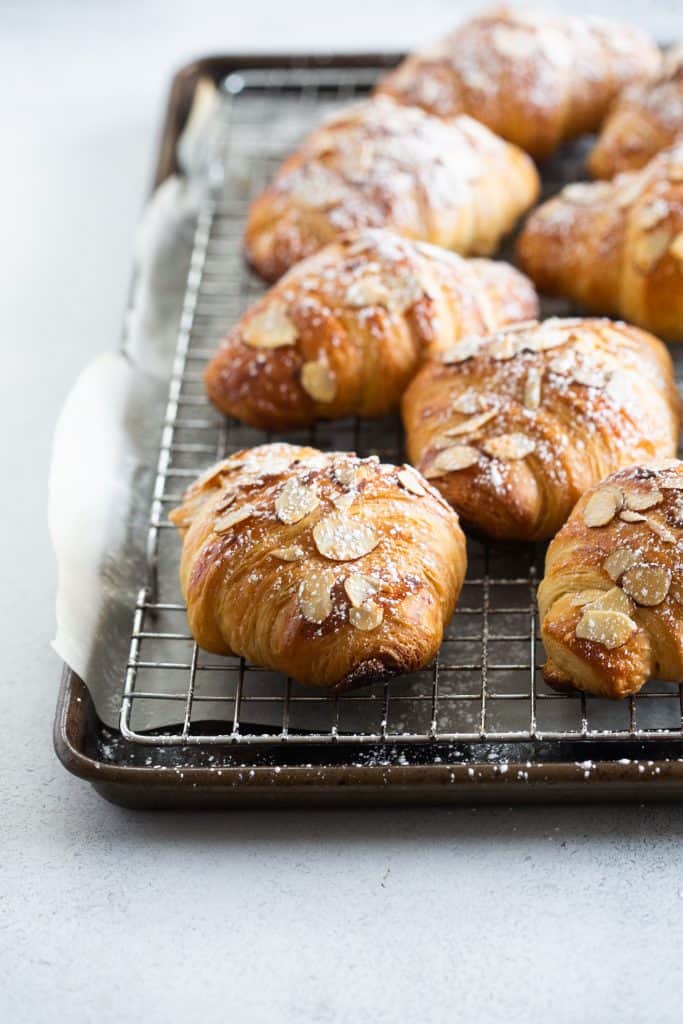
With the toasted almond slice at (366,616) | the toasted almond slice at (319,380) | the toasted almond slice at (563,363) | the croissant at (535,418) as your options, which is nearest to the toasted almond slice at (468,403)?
the croissant at (535,418)

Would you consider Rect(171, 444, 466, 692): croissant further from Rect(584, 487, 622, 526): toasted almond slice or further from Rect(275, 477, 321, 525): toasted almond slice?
Rect(584, 487, 622, 526): toasted almond slice

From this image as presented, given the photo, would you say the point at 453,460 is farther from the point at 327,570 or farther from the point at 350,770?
the point at 350,770

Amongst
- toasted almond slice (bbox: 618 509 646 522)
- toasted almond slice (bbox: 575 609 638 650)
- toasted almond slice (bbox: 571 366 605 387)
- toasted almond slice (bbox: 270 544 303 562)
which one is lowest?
toasted almond slice (bbox: 575 609 638 650)

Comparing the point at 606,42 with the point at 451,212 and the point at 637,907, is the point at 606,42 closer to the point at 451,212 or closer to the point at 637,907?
the point at 451,212

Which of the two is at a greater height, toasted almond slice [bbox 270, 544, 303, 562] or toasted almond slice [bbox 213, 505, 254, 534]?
toasted almond slice [bbox 213, 505, 254, 534]

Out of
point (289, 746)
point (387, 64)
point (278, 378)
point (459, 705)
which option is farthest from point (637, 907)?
point (387, 64)

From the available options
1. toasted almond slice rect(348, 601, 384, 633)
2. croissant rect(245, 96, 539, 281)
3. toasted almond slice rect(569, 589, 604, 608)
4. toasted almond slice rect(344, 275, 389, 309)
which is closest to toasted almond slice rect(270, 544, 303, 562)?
toasted almond slice rect(348, 601, 384, 633)
